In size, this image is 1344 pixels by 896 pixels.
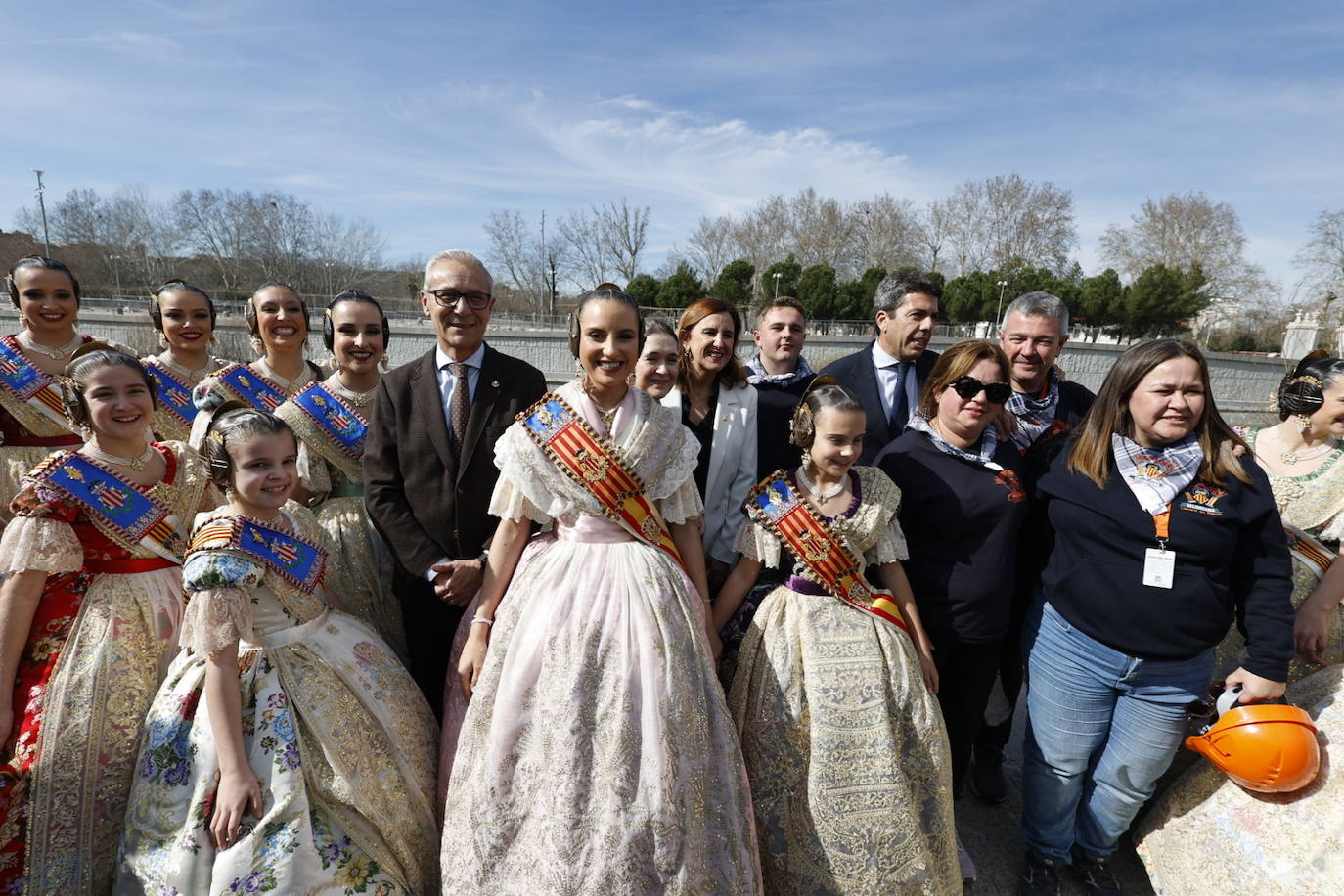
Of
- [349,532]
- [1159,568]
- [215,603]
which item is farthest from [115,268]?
[1159,568]

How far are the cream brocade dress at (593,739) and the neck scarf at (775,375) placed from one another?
61.8 inches

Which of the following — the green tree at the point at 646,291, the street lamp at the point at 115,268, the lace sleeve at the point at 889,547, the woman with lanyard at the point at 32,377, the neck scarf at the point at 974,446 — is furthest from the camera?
the street lamp at the point at 115,268

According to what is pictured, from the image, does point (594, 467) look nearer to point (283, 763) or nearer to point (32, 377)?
point (283, 763)

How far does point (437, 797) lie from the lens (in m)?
2.83

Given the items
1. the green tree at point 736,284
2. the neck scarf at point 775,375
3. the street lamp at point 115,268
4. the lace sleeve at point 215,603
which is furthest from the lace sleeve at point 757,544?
the street lamp at point 115,268

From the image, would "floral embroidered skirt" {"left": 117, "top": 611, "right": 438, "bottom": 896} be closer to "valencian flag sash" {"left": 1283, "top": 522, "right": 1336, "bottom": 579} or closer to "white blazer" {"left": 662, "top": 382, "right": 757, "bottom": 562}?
"white blazer" {"left": 662, "top": 382, "right": 757, "bottom": 562}

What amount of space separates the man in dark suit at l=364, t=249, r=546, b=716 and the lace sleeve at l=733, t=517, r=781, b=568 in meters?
1.18

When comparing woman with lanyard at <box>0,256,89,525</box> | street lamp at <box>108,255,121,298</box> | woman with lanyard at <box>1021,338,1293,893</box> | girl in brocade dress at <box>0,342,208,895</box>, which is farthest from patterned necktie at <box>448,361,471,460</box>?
street lamp at <box>108,255,121,298</box>

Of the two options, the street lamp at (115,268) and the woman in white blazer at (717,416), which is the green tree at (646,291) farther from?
the street lamp at (115,268)

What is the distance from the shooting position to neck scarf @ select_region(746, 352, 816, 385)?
406 centimetres

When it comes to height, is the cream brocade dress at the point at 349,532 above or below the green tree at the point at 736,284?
below

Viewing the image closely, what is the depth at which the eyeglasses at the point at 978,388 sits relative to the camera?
3.05 metres

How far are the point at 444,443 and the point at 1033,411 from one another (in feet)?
10.9

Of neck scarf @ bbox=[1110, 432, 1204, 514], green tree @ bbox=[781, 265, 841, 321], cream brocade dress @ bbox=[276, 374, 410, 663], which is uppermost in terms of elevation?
green tree @ bbox=[781, 265, 841, 321]
